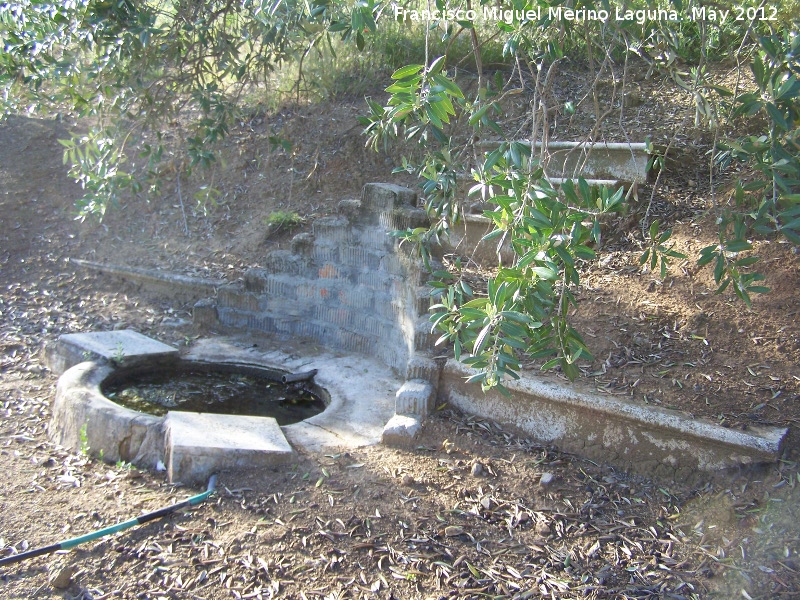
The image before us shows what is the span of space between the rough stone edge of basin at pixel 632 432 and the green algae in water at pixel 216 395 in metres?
1.41

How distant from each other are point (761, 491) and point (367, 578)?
1.85 metres

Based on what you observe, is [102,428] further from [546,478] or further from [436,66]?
[436,66]

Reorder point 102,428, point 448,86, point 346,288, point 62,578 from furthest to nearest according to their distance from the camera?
point 346,288 < point 102,428 < point 62,578 < point 448,86

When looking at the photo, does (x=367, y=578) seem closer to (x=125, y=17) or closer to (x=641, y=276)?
(x=641, y=276)

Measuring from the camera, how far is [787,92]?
7.69ft

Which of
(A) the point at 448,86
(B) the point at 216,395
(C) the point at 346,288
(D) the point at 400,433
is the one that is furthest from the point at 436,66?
(C) the point at 346,288

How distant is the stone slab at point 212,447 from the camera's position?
362 cm

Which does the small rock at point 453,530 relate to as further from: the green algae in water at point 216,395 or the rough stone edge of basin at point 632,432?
the green algae in water at point 216,395

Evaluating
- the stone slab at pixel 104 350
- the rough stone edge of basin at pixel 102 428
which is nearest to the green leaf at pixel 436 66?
the rough stone edge of basin at pixel 102 428

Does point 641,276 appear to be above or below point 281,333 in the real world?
above

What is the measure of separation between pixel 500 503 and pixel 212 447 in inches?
58.4

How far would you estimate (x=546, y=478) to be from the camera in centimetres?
360

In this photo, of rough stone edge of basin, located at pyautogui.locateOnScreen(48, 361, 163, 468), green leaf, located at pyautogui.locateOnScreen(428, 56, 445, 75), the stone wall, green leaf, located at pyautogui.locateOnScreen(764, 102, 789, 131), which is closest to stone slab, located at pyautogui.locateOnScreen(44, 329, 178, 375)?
rough stone edge of basin, located at pyautogui.locateOnScreen(48, 361, 163, 468)

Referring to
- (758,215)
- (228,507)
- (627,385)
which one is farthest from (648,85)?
(228,507)
